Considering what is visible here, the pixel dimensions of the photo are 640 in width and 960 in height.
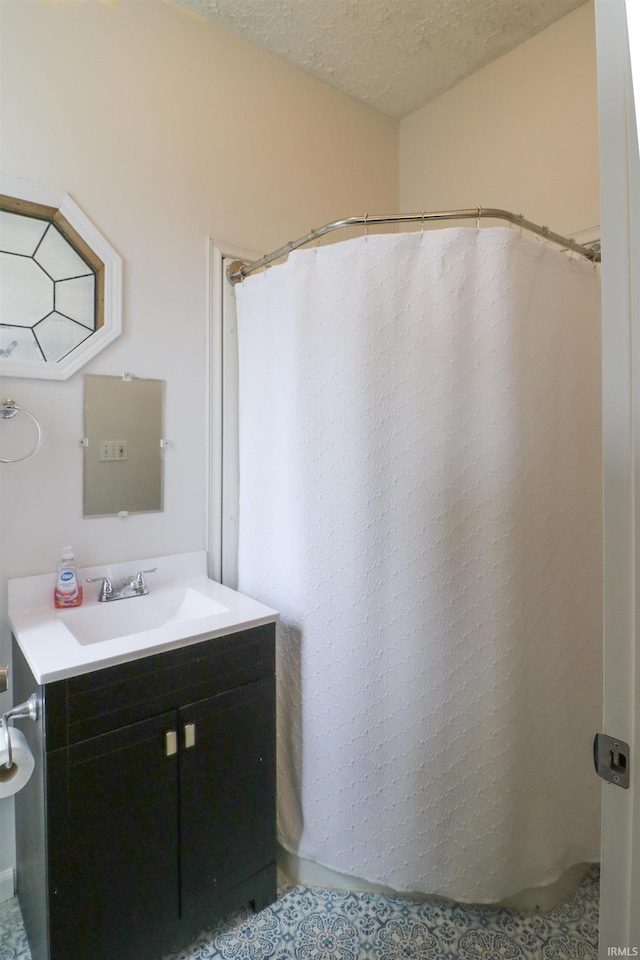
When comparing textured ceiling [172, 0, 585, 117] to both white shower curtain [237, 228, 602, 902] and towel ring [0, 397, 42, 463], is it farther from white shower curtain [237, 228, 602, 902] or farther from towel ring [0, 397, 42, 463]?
towel ring [0, 397, 42, 463]

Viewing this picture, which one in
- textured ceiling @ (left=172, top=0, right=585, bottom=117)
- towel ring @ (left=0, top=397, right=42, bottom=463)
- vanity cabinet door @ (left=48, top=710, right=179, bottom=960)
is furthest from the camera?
textured ceiling @ (left=172, top=0, right=585, bottom=117)

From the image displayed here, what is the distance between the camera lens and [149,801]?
49.7 inches

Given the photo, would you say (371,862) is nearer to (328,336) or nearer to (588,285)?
(328,336)

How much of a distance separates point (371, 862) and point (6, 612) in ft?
4.28

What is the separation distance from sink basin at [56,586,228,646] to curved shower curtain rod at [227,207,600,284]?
44.8 inches

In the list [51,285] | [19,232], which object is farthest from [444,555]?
[19,232]

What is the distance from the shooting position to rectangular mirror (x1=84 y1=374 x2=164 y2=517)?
1.61 m

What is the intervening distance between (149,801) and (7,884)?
0.70 m

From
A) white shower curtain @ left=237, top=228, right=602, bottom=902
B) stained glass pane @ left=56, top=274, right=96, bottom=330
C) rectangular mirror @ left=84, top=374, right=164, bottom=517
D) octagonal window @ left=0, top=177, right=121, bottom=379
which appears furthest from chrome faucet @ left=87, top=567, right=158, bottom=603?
stained glass pane @ left=56, top=274, right=96, bottom=330

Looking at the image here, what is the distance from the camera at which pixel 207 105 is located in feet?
5.97

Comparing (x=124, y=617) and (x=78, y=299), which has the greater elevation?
(x=78, y=299)

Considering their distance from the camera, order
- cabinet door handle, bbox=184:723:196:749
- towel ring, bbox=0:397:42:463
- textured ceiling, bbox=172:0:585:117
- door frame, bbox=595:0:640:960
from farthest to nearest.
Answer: textured ceiling, bbox=172:0:585:117, towel ring, bbox=0:397:42:463, cabinet door handle, bbox=184:723:196:749, door frame, bbox=595:0:640:960

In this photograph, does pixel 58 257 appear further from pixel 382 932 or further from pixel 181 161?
pixel 382 932

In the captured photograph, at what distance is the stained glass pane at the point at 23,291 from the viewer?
57.1 inches
